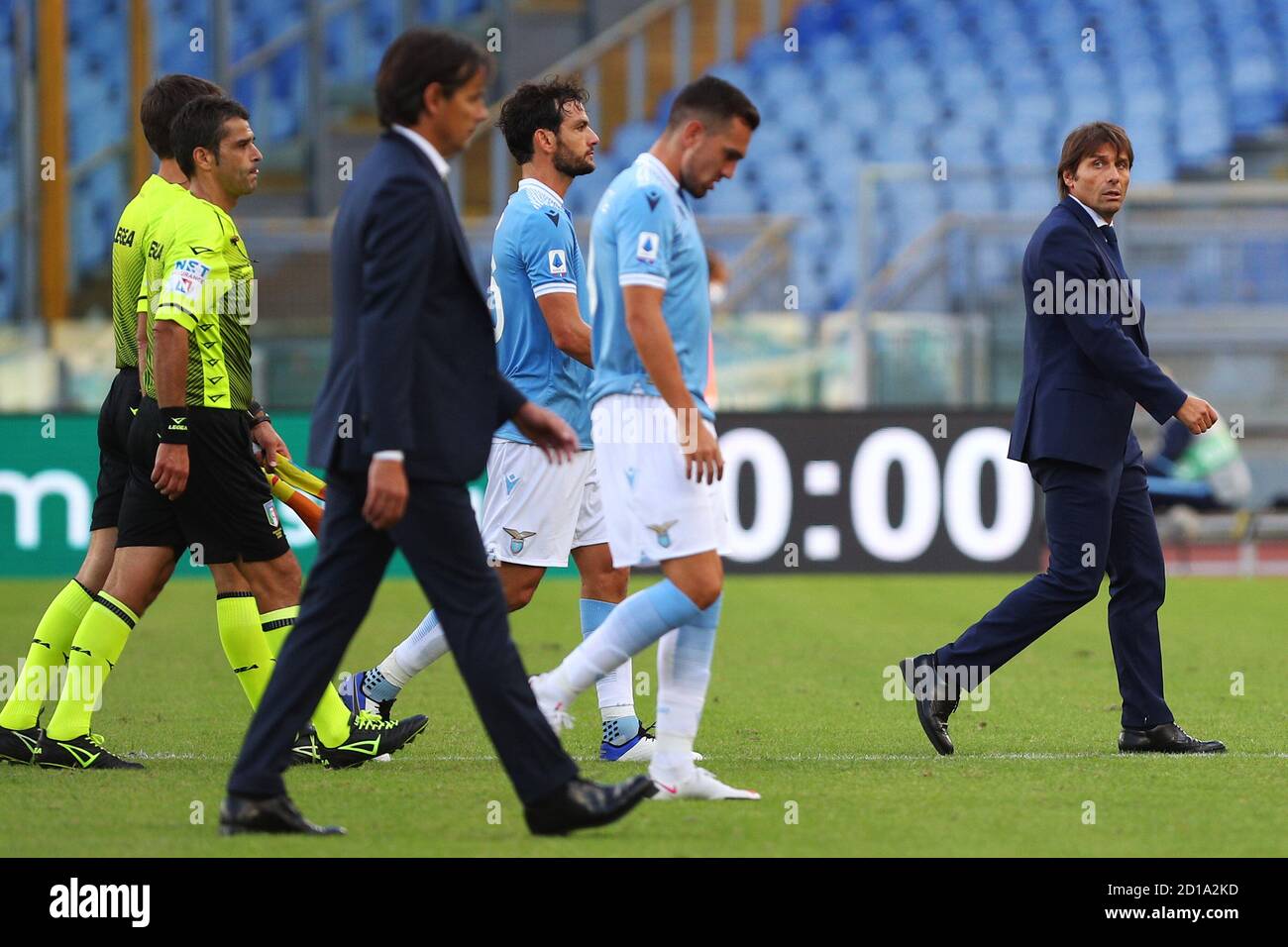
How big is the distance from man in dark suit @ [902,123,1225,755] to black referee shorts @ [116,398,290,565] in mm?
2201

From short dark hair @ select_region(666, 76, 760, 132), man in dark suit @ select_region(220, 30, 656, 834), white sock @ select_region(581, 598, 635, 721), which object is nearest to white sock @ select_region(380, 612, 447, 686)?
white sock @ select_region(581, 598, 635, 721)

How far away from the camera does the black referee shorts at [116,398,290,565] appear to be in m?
6.00

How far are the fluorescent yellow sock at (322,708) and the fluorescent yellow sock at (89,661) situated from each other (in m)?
0.42

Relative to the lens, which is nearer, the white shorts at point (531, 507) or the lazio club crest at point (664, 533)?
the lazio club crest at point (664, 533)

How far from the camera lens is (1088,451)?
6328 millimetres

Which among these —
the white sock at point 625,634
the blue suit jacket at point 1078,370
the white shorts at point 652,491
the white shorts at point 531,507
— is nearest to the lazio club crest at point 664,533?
the white shorts at point 652,491

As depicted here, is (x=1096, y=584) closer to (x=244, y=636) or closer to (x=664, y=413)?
(x=664, y=413)

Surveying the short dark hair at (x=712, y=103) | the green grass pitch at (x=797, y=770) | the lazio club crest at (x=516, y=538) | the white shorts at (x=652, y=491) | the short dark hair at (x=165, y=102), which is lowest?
the green grass pitch at (x=797, y=770)

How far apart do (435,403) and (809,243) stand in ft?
46.4

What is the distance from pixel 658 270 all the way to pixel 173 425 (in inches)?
67.3

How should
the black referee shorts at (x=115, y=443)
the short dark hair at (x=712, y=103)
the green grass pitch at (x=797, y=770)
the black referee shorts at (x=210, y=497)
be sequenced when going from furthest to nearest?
the black referee shorts at (x=115, y=443) < the black referee shorts at (x=210, y=497) < the short dark hair at (x=712, y=103) < the green grass pitch at (x=797, y=770)

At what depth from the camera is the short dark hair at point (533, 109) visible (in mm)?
6629

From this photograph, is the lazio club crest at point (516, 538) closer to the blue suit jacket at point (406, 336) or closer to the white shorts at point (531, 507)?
the white shorts at point (531, 507)

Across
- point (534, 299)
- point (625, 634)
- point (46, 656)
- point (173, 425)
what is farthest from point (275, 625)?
point (625, 634)
